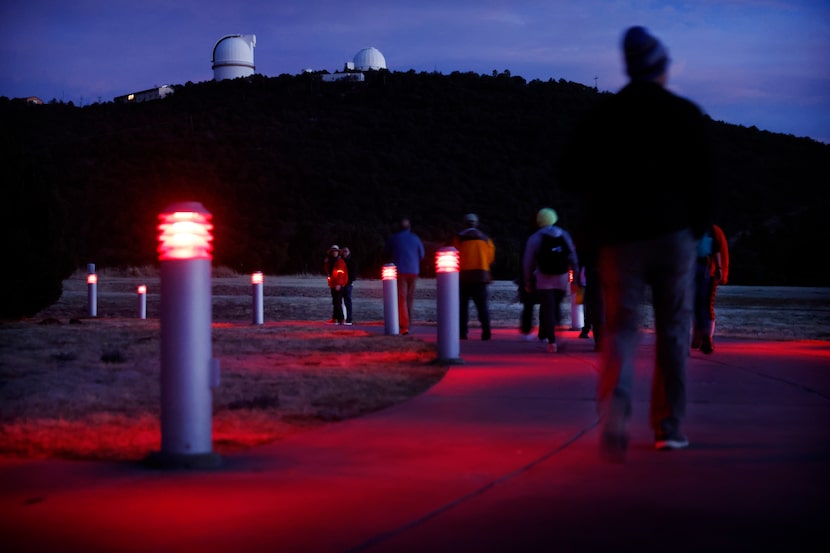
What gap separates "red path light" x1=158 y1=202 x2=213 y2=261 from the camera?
600 cm

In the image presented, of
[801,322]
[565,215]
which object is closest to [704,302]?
[801,322]

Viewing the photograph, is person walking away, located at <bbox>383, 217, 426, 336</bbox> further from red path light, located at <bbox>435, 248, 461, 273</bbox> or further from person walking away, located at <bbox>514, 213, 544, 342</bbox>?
red path light, located at <bbox>435, 248, 461, 273</bbox>

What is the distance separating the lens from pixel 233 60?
10106 centimetres

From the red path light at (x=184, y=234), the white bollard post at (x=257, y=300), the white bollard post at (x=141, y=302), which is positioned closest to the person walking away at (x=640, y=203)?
the red path light at (x=184, y=234)

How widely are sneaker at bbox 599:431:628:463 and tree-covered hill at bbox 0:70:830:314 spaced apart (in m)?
46.5

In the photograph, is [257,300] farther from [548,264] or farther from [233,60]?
[233,60]

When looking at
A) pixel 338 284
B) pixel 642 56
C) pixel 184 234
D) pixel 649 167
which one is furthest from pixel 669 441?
pixel 338 284

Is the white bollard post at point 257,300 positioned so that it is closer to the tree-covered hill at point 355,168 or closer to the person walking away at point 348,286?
the person walking away at point 348,286

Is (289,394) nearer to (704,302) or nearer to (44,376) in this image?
(44,376)

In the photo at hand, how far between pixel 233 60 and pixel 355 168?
85.4 ft

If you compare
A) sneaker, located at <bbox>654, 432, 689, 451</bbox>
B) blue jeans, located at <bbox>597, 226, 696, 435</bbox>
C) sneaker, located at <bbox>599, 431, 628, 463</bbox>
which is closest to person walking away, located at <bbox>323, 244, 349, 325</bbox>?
sneaker, located at <bbox>654, 432, 689, 451</bbox>

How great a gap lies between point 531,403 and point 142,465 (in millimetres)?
3708

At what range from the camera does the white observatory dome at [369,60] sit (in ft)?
333

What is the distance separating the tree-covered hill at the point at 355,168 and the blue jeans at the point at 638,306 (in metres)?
46.1
